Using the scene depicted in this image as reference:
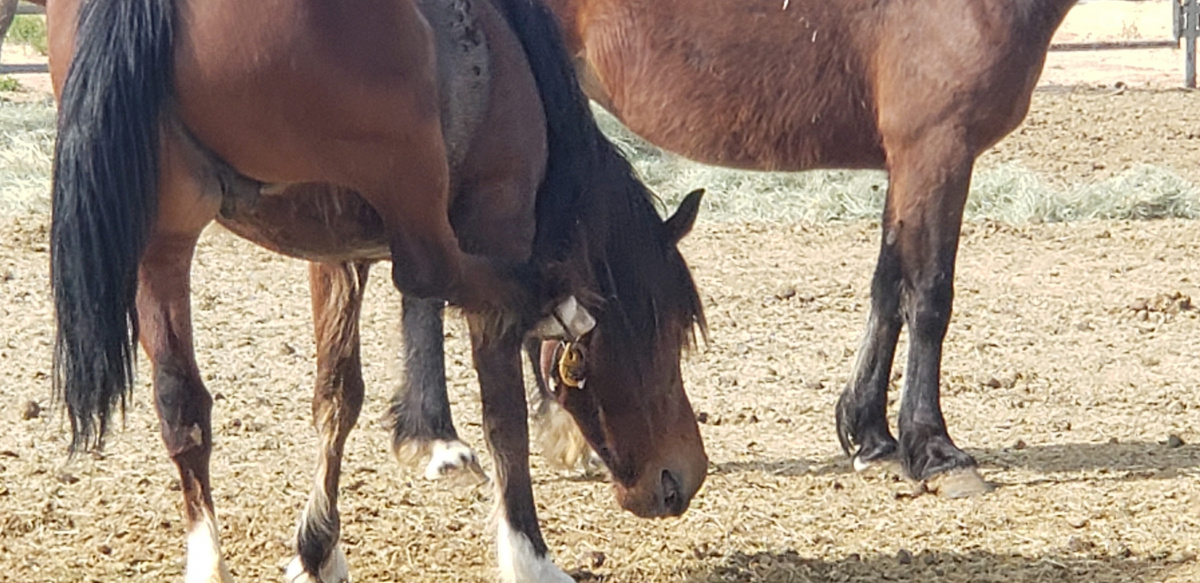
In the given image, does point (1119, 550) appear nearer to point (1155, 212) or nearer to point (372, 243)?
point (372, 243)

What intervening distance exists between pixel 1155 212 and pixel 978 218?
3.17ft

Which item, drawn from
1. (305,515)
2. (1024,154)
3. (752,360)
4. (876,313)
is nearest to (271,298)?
(752,360)

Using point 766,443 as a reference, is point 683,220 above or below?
above

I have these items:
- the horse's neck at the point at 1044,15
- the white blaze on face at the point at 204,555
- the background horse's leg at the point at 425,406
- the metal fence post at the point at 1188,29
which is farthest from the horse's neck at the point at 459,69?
the metal fence post at the point at 1188,29

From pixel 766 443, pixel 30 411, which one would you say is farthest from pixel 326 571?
pixel 30 411

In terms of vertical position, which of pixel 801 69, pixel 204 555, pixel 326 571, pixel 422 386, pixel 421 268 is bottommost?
pixel 326 571

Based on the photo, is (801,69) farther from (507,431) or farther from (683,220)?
(507,431)

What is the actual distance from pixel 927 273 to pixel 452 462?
4.75ft

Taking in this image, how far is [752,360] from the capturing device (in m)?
6.33

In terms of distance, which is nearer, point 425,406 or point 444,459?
point 444,459

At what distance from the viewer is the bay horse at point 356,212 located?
2.96m

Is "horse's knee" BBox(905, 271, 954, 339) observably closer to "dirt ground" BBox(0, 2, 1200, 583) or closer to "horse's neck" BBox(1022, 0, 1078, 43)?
"dirt ground" BBox(0, 2, 1200, 583)

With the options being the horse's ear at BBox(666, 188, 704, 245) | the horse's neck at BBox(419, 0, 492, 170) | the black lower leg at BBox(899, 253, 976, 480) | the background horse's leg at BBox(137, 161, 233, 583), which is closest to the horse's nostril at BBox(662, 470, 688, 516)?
the horse's ear at BBox(666, 188, 704, 245)

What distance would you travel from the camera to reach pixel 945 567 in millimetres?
3934
